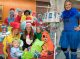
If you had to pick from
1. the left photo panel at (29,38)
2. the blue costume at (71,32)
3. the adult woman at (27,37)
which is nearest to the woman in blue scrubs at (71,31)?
the blue costume at (71,32)

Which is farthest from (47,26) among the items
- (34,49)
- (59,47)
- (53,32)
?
(34,49)

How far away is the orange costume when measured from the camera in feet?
11.3

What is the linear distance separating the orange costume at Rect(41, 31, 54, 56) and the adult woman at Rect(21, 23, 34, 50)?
0.66 ft

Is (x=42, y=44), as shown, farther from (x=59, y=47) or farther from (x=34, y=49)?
(x=59, y=47)

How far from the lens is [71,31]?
362 cm

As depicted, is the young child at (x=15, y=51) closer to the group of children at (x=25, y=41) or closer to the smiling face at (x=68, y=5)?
the group of children at (x=25, y=41)

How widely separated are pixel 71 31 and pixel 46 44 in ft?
1.50

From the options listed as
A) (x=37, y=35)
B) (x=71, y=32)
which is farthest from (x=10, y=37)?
(x=71, y=32)

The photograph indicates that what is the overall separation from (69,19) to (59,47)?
571mm

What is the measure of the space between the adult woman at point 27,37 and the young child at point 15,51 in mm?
124

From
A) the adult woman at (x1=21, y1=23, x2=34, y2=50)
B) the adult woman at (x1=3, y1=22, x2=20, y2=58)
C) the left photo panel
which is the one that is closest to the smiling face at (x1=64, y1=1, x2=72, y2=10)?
the left photo panel

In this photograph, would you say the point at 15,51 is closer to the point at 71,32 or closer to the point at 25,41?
the point at 25,41

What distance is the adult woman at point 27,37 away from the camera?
353 cm

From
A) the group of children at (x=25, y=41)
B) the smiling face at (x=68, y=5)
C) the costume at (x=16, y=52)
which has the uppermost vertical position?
the smiling face at (x=68, y=5)
